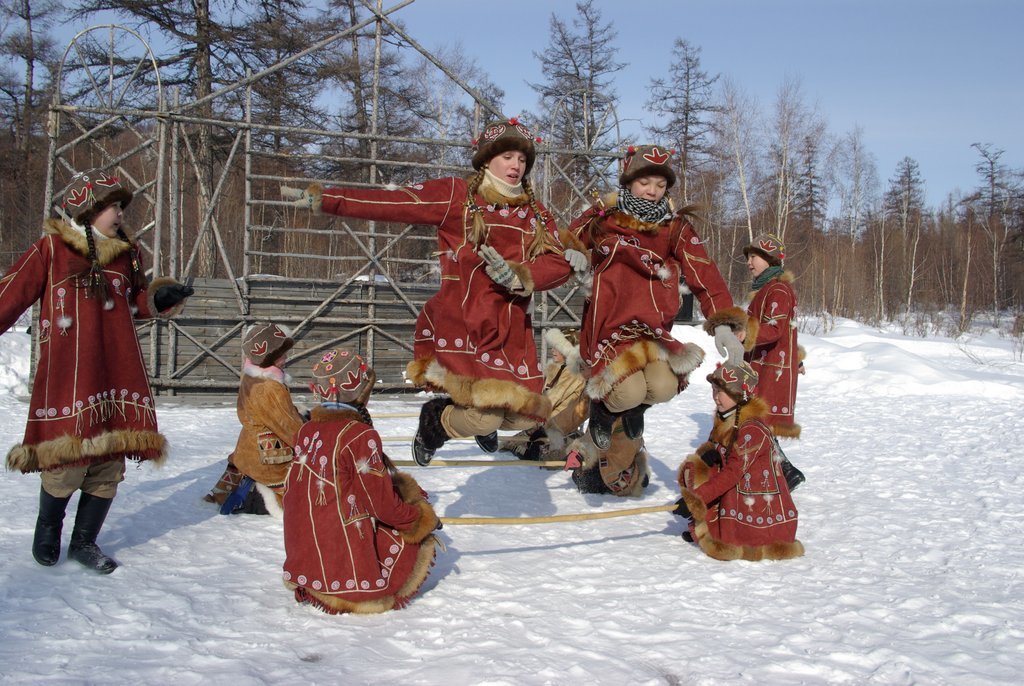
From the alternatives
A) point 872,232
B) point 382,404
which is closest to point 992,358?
point 382,404

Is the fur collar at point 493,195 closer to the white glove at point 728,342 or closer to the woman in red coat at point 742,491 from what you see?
the white glove at point 728,342

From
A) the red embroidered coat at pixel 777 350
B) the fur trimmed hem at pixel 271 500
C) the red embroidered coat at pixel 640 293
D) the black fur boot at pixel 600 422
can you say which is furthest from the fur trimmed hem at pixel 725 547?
the fur trimmed hem at pixel 271 500

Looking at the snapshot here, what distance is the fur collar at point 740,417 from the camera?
14.9 feet

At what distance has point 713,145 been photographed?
26281 millimetres

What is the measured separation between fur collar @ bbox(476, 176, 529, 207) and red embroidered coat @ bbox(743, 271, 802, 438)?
2.71m

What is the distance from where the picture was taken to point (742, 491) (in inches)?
177

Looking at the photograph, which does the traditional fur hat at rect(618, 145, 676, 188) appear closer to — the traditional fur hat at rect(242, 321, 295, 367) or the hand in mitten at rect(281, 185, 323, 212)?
the hand in mitten at rect(281, 185, 323, 212)

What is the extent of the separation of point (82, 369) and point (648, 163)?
126 inches

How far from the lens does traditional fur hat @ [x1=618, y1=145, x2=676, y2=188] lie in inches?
173

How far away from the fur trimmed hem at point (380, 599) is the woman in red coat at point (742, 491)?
1.76m

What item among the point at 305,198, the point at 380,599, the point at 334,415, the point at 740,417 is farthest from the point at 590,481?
the point at 305,198

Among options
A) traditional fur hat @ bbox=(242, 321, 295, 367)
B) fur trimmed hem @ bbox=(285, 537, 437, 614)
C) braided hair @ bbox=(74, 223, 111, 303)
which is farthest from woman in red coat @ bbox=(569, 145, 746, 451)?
braided hair @ bbox=(74, 223, 111, 303)

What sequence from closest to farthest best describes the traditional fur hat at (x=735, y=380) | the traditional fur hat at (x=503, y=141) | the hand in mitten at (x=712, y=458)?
the traditional fur hat at (x=503, y=141)
the traditional fur hat at (x=735, y=380)
the hand in mitten at (x=712, y=458)

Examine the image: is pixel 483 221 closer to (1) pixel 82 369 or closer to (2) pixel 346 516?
(2) pixel 346 516
